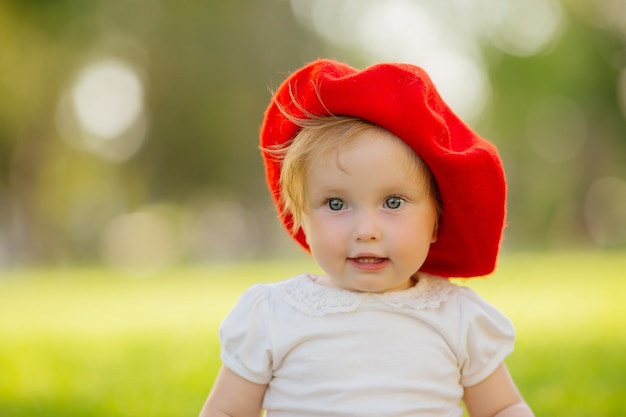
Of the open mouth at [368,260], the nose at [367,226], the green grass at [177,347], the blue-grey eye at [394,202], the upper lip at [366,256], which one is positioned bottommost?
the green grass at [177,347]

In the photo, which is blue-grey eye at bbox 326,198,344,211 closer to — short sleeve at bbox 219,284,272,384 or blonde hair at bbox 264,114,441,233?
blonde hair at bbox 264,114,441,233

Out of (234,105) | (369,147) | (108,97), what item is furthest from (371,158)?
(108,97)

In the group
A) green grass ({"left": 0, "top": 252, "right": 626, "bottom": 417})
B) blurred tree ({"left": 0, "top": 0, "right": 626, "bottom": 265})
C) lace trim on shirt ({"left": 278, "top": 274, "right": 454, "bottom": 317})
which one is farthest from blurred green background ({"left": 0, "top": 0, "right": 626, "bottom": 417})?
lace trim on shirt ({"left": 278, "top": 274, "right": 454, "bottom": 317})

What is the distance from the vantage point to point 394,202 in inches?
91.0

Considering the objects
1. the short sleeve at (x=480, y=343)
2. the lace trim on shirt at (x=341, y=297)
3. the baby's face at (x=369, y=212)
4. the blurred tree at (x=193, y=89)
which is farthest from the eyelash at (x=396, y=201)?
the blurred tree at (x=193, y=89)

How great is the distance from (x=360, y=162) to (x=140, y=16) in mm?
24729

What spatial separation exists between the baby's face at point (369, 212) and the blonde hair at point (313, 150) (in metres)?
0.02

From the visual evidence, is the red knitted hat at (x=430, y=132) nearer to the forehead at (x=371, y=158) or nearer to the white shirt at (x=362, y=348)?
the forehead at (x=371, y=158)

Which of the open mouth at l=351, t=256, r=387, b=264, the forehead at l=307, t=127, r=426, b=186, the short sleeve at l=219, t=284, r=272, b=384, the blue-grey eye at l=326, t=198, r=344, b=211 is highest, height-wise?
the forehead at l=307, t=127, r=426, b=186

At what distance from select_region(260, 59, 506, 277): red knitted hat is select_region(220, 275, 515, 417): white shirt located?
19 centimetres

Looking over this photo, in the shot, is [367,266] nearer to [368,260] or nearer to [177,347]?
[368,260]

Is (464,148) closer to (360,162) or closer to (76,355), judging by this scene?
(360,162)

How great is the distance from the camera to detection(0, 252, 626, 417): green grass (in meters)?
3.91

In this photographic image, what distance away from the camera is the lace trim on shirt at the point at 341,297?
7.86 feet
